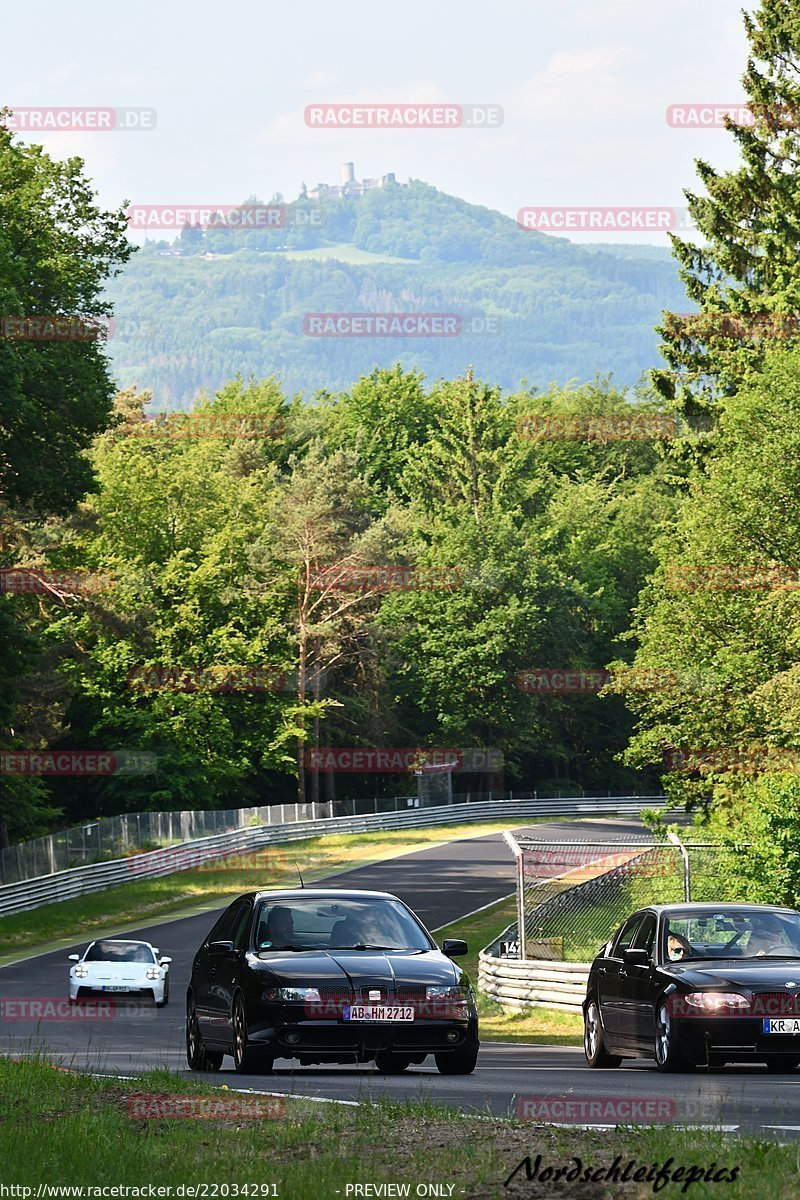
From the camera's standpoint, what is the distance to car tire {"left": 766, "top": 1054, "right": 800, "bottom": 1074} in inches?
594

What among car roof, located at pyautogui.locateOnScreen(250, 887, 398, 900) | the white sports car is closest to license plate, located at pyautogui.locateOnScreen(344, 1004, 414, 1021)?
car roof, located at pyautogui.locateOnScreen(250, 887, 398, 900)

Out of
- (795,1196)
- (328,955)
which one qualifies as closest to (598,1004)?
(328,955)

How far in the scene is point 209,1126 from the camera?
10156mm

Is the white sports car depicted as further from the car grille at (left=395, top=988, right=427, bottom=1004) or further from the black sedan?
the car grille at (left=395, top=988, right=427, bottom=1004)

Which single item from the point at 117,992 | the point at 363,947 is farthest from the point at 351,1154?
the point at 117,992

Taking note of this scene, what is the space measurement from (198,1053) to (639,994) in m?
3.79

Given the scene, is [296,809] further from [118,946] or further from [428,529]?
[118,946]

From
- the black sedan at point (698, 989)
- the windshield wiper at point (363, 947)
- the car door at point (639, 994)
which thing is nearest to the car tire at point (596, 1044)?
the black sedan at point (698, 989)

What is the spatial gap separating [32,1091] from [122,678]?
66720 millimetres

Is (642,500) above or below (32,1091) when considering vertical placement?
above

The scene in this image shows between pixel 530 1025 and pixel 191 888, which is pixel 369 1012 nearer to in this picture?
pixel 530 1025

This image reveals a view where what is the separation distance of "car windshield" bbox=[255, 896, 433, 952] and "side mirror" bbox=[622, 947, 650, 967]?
174cm

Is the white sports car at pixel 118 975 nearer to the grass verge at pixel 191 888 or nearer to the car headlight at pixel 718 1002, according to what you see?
the grass verge at pixel 191 888

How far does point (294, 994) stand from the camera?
14.5 m
